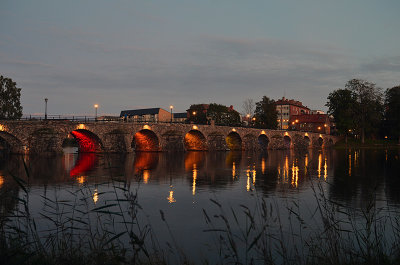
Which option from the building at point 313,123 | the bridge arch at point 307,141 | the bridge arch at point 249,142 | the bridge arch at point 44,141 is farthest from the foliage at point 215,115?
the bridge arch at point 44,141

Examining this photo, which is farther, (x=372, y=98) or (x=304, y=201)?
(x=372, y=98)

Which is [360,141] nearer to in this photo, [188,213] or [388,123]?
[388,123]

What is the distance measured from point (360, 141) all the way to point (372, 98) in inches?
608

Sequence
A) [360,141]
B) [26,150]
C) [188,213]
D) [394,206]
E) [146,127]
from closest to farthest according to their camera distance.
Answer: [188,213] → [394,206] → [26,150] → [146,127] → [360,141]

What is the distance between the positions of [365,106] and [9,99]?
97468 mm

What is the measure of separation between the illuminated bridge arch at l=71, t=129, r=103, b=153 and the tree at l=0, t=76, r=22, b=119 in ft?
83.6

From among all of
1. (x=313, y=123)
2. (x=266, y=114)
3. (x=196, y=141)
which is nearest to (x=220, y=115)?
(x=266, y=114)

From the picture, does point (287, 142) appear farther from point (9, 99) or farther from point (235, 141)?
point (9, 99)

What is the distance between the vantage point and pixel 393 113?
106 metres

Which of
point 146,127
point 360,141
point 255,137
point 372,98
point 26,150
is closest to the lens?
point 26,150

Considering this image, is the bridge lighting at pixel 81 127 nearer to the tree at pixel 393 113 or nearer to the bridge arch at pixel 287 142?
the bridge arch at pixel 287 142

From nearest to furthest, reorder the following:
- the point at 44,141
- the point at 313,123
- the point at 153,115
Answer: the point at 44,141
the point at 153,115
the point at 313,123

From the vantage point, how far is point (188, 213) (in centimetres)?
1312

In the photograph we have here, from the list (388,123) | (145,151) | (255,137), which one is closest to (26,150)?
(145,151)
